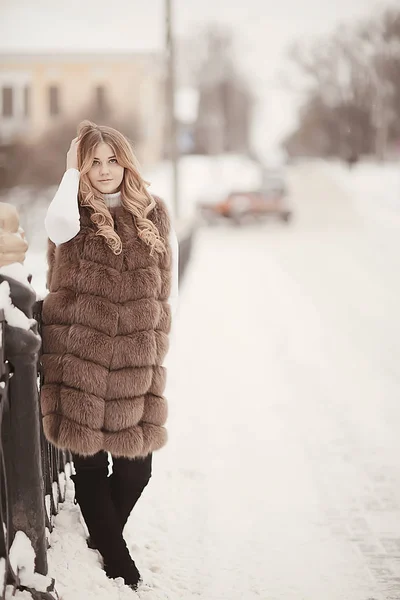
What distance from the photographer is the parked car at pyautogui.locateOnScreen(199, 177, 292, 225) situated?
25.4 meters

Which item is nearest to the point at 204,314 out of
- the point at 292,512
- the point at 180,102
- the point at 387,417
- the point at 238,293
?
the point at 238,293

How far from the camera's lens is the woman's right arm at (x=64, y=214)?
303 centimetres

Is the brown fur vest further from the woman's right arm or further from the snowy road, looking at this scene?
the snowy road

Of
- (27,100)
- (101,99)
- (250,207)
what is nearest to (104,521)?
(250,207)

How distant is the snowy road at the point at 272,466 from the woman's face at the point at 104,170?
1595 millimetres

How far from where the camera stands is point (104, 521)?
3.28 m

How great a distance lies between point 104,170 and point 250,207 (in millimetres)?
22680

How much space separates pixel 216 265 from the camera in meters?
16.2

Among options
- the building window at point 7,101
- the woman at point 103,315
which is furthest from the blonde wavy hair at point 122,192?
the building window at point 7,101

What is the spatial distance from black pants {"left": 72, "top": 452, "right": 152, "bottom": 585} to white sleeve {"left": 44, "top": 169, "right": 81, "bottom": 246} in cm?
91

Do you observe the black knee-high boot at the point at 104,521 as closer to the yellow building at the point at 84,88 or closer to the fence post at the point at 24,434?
the fence post at the point at 24,434

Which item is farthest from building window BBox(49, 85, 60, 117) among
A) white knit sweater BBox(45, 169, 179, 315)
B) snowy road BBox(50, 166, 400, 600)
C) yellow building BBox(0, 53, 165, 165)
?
white knit sweater BBox(45, 169, 179, 315)

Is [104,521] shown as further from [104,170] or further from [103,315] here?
[104,170]

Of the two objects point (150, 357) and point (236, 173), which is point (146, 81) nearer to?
point (236, 173)
